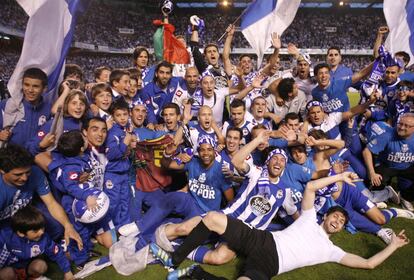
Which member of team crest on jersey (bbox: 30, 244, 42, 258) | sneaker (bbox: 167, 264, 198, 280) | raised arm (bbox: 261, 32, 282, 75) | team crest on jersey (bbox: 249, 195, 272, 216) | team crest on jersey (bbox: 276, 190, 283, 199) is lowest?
sneaker (bbox: 167, 264, 198, 280)

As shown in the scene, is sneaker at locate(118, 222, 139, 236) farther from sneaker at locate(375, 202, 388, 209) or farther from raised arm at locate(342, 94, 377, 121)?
raised arm at locate(342, 94, 377, 121)

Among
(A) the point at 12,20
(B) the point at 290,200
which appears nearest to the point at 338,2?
(A) the point at 12,20

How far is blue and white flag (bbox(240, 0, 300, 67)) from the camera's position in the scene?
20.4 feet

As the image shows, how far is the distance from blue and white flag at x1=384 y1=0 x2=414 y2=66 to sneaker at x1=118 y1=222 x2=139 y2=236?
5.94 meters

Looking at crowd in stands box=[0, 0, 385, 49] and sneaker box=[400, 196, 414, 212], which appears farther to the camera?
crowd in stands box=[0, 0, 385, 49]

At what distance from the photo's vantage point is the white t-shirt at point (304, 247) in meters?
→ 3.54

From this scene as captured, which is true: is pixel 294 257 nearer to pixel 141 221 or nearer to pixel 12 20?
pixel 141 221

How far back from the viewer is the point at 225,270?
12.4 feet

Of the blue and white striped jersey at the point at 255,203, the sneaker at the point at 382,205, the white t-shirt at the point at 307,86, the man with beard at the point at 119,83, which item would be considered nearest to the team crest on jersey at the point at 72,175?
the blue and white striped jersey at the point at 255,203

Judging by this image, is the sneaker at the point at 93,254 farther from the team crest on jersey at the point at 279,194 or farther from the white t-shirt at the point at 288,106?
the white t-shirt at the point at 288,106

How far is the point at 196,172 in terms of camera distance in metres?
4.41

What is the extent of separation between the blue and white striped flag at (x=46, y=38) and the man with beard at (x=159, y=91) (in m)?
2.05

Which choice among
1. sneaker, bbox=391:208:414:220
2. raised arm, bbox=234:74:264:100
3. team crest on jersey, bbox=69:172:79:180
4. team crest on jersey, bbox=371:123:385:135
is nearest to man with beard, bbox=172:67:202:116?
raised arm, bbox=234:74:264:100

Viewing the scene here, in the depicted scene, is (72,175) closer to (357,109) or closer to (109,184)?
(109,184)
